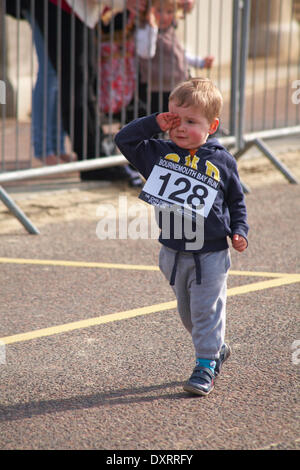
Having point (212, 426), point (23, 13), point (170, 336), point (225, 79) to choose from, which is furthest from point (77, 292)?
point (225, 79)

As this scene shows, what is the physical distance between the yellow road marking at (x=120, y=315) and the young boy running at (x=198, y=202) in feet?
2.79

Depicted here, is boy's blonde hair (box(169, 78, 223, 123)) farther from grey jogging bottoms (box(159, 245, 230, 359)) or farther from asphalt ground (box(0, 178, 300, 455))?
asphalt ground (box(0, 178, 300, 455))

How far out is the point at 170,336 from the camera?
4168mm

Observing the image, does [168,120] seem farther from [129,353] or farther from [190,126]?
[129,353]

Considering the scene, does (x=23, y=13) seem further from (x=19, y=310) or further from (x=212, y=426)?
(x=212, y=426)

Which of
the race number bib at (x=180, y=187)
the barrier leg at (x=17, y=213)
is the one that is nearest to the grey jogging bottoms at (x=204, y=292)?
the race number bib at (x=180, y=187)

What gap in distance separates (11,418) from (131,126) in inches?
50.5

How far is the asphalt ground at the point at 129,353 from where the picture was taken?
320cm

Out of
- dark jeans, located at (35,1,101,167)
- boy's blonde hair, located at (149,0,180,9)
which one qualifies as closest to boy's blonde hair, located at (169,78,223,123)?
dark jeans, located at (35,1,101,167)

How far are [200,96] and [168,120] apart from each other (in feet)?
0.53

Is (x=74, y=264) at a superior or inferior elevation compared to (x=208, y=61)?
inferior

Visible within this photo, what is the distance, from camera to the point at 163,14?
7.37m

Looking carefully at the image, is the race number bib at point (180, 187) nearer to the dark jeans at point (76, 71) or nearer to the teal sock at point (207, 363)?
the teal sock at point (207, 363)

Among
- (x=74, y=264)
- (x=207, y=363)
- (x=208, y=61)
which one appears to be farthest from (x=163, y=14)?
(x=207, y=363)
